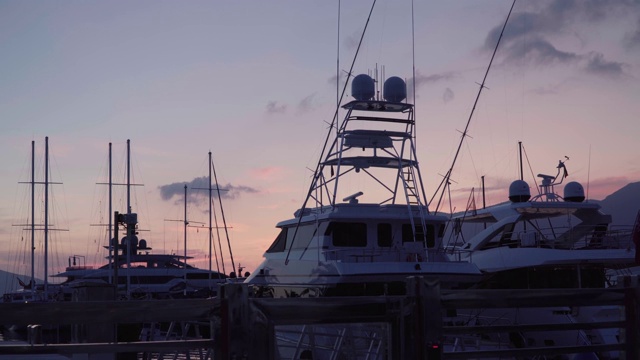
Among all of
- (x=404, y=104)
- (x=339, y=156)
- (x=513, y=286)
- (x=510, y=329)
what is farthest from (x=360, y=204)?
(x=510, y=329)

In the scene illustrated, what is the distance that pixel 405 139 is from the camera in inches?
880

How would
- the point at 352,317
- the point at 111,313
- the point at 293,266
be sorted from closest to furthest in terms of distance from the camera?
the point at 111,313 < the point at 352,317 < the point at 293,266

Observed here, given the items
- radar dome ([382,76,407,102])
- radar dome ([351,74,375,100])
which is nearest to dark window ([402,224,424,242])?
radar dome ([382,76,407,102])

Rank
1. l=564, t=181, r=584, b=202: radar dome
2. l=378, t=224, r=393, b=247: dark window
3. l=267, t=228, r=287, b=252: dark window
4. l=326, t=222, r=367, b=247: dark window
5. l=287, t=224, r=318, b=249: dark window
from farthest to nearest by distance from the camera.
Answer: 1. l=564, t=181, r=584, b=202: radar dome
2. l=267, t=228, r=287, b=252: dark window
3. l=287, t=224, r=318, b=249: dark window
4. l=378, t=224, r=393, b=247: dark window
5. l=326, t=222, r=367, b=247: dark window

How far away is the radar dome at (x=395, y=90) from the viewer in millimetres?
22469

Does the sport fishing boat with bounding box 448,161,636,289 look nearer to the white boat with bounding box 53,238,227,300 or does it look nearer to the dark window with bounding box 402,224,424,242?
the dark window with bounding box 402,224,424,242

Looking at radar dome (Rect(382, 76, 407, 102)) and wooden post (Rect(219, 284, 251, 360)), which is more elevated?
radar dome (Rect(382, 76, 407, 102))

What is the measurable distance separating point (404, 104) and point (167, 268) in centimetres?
5189

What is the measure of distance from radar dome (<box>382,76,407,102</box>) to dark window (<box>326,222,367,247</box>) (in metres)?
3.86

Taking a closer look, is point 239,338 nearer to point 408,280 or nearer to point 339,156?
point 408,280

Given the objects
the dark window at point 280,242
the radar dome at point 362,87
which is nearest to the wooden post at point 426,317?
the radar dome at point 362,87

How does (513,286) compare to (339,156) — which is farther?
(513,286)

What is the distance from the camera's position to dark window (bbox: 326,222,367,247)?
843 inches

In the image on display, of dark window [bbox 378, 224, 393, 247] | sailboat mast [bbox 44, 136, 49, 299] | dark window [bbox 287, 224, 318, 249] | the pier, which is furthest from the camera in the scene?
sailboat mast [bbox 44, 136, 49, 299]
